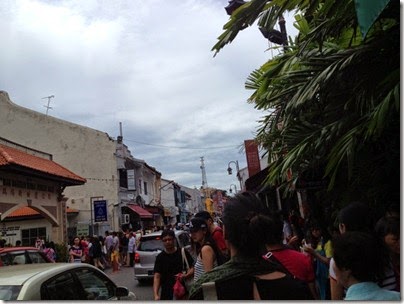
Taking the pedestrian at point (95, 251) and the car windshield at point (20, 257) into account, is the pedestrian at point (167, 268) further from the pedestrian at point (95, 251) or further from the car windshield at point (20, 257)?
the pedestrian at point (95, 251)

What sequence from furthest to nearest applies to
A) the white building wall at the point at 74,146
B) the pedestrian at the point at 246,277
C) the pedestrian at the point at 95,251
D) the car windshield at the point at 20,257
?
the white building wall at the point at 74,146 → the pedestrian at the point at 95,251 → the car windshield at the point at 20,257 → the pedestrian at the point at 246,277

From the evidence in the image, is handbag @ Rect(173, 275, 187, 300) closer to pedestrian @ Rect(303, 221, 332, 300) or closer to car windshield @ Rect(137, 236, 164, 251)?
pedestrian @ Rect(303, 221, 332, 300)

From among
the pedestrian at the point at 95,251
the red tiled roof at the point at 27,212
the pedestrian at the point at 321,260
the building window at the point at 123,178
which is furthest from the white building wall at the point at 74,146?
the pedestrian at the point at 321,260

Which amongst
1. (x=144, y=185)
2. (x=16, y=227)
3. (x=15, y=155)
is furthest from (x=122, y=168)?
(x=15, y=155)

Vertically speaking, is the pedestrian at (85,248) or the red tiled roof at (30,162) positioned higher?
the red tiled roof at (30,162)

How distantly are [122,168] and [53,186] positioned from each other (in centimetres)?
928

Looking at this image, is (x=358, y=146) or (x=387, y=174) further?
(x=387, y=174)

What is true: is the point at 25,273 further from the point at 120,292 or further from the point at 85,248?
the point at 85,248

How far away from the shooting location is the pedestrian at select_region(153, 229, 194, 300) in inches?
135

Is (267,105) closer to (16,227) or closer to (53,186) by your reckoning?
(53,186)

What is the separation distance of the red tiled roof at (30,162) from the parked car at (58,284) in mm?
5357

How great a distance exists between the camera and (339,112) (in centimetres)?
314

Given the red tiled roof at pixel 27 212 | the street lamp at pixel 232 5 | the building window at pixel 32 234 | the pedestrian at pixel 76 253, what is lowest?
the pedestrian at pixel 76 253

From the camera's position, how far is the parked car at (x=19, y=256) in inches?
205
